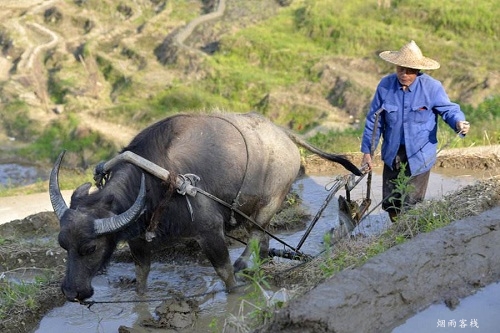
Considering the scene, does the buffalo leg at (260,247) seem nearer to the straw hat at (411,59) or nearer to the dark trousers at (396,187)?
the dark trousers at (396,187)

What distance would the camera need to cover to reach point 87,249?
3.98 metres

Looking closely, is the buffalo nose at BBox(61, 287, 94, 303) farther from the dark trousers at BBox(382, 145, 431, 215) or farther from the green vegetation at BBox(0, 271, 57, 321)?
the dark trousers at BBox(382, 145, 431, 215)

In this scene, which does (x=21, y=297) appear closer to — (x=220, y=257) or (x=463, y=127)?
(x=220, y=257)

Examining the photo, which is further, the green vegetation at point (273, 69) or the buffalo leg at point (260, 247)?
the green vegetation at point (273, 69)

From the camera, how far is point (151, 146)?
4.42 meters

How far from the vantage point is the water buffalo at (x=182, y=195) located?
156 inches

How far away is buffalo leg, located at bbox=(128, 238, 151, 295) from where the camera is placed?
186 inches

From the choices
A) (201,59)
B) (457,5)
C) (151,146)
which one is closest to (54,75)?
(201,59)

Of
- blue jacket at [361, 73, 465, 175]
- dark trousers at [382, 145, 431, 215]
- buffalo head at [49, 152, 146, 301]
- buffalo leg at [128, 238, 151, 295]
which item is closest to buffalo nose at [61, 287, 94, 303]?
buffalo head at [49, 152, 146, 301]

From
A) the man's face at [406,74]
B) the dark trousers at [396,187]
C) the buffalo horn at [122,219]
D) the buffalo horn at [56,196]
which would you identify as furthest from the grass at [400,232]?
the buffalo horn at [56,196]

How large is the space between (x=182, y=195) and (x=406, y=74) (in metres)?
1.89

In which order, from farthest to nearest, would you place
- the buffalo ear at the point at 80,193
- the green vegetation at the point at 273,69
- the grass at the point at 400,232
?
the green vegetation at the point at 273,69 < the buffalo ear at the point at 80,193 < the grass at the point at 400,232

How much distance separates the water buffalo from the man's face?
2.78 ft

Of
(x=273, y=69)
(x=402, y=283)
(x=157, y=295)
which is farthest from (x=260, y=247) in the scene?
(x=273, y=69)
